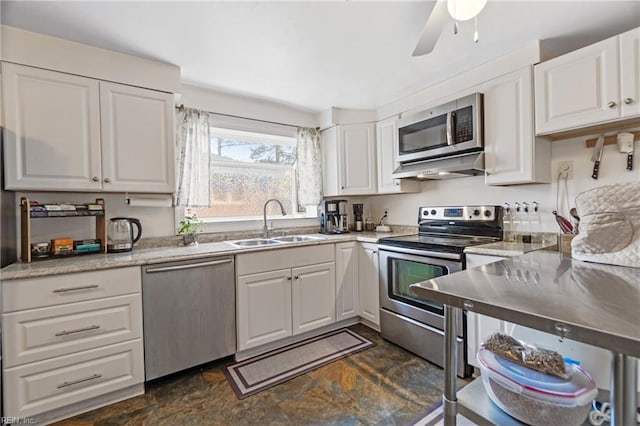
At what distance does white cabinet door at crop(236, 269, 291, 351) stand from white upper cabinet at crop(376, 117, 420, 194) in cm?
140

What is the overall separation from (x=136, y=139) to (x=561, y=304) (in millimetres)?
2543

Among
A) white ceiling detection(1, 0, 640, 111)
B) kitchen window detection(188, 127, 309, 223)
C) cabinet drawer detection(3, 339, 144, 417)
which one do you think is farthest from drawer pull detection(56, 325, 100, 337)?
white ceiling detection(1, 0, 640, 111)

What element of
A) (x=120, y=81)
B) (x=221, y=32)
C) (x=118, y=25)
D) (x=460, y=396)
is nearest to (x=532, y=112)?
(x=460, y=396)

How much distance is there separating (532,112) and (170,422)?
2998 millimetres

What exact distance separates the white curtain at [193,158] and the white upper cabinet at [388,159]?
176cm

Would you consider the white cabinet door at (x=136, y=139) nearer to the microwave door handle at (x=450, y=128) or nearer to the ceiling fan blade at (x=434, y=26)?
the ceiling fan blade at (x=434, y=26)

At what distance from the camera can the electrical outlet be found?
2027mm

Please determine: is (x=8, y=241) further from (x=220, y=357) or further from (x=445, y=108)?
(x=445, y=108)

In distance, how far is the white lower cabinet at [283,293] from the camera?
2230 millimetres

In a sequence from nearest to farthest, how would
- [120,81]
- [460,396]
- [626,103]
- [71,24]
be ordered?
[460,396]
[626,103]
[71,24]
[120,81]

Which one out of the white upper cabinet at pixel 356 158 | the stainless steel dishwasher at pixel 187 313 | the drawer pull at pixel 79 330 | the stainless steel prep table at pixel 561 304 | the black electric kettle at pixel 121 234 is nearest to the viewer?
the stainless steel prep table at pixel 561 304

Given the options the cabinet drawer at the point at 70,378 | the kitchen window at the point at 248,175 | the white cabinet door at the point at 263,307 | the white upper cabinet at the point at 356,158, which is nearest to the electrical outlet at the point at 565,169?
the white upper cabinet at the point at 356,158

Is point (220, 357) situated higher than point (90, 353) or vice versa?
point (90, 353)

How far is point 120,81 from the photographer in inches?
79.0
